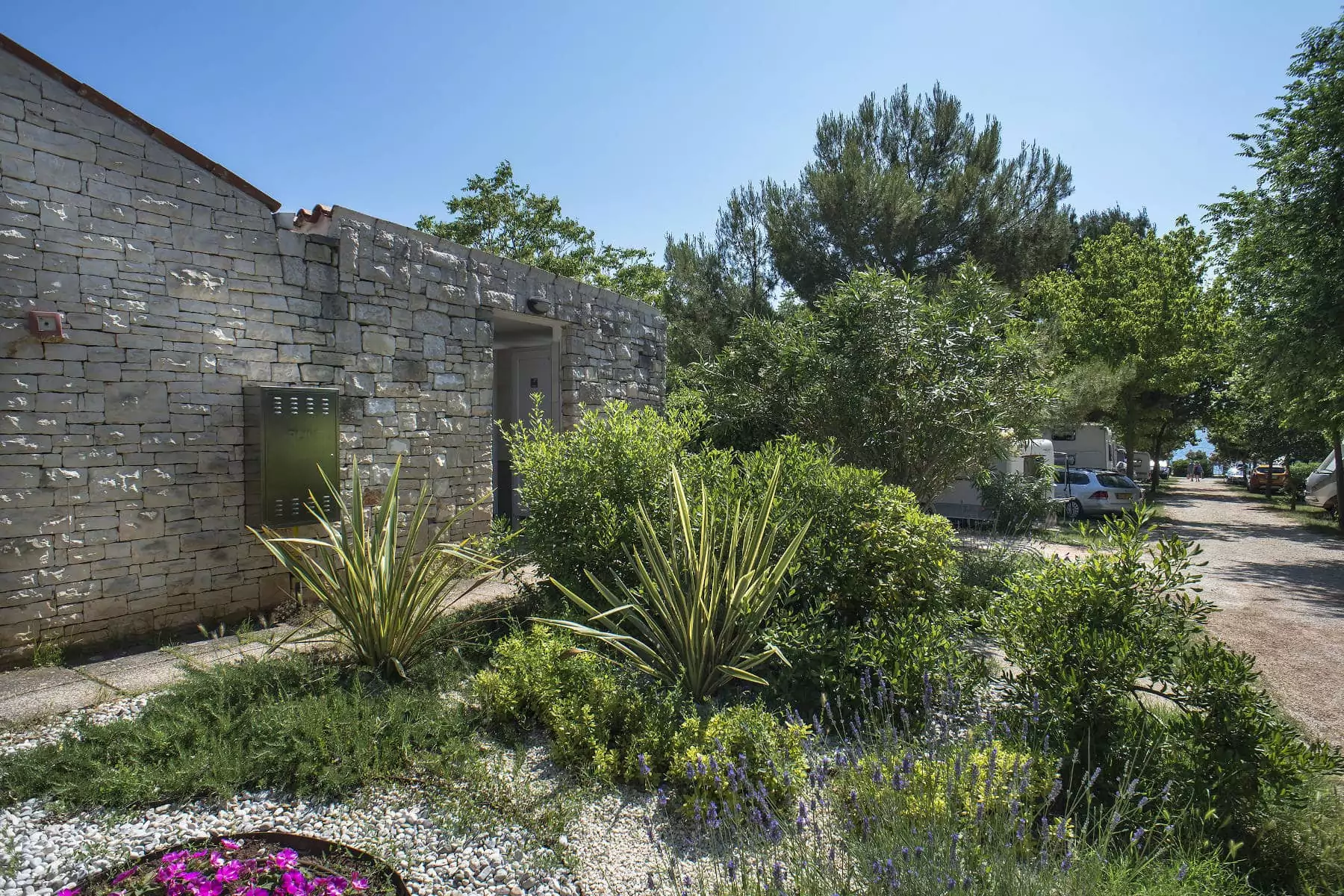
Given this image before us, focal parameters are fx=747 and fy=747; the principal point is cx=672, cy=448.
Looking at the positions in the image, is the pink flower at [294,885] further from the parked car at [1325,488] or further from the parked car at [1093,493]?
the parked car at [1325,488]

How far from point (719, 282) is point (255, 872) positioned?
17569 mm

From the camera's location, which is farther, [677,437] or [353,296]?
[353,296]

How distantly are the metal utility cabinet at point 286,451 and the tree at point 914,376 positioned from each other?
404cm

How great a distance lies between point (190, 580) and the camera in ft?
17.2

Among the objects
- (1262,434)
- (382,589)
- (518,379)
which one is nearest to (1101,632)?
(382,589)

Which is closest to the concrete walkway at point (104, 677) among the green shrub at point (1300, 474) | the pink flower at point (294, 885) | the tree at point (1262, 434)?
the pink flower at point (294, 885)

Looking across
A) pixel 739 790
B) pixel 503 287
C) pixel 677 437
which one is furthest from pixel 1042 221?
pixel 739 790

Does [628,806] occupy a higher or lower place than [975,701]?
lower

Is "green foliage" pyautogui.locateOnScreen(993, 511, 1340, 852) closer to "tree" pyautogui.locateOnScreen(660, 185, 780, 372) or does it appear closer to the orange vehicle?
"tree" pyautogui.locateOnScreen(660, 185, 780, 372)

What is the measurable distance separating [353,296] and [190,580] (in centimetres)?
250

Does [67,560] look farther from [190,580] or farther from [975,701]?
[975,701]

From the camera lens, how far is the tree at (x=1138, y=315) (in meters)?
17.8

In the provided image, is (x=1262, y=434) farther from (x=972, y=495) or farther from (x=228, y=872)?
(x=228, y=872)

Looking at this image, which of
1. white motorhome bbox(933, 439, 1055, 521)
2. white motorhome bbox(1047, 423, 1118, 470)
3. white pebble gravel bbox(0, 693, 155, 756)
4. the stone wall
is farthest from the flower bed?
white motorhome bbox(1047, 423, 1118, 470)
